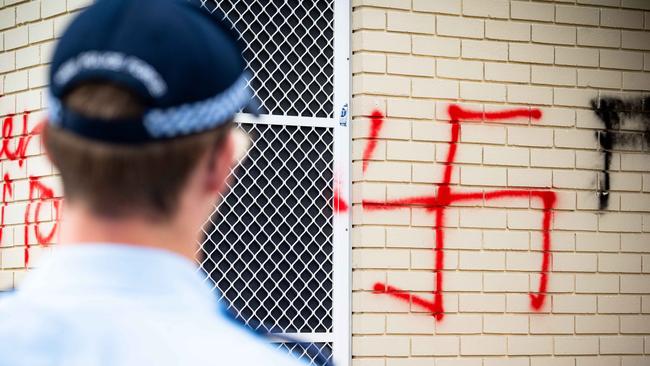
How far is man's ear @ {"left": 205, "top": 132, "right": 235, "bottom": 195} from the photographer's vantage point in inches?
45.7

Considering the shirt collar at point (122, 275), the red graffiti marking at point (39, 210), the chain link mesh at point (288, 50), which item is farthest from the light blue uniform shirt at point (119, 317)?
the red graffiti marking at point (39, 210)

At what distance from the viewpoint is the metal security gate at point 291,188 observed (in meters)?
5.68

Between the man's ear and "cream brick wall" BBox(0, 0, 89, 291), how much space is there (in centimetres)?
483

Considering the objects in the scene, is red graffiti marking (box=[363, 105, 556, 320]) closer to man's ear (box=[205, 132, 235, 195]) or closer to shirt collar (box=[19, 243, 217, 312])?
man's ear (box=[205, 132, 235, 195])

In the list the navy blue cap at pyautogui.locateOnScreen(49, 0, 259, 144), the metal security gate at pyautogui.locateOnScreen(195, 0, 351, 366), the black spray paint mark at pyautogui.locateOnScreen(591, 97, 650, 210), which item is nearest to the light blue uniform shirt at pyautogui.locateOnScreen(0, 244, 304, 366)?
the navy blue cap at pyautogui.locateOnScreen(49, 0, 259, 144)

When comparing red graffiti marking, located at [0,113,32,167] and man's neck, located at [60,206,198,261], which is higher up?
red graffiti marking, located at [0,113,32,167]

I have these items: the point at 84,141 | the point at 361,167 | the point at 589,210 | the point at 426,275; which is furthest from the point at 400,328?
the point at 84,141

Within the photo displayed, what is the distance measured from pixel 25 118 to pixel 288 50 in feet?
4.61

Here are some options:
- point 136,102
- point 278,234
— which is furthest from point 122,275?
point 278,234

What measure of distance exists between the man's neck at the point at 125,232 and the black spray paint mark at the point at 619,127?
5509 mm

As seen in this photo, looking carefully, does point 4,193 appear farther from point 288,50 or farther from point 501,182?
point 501,182

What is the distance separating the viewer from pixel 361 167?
18.9ft

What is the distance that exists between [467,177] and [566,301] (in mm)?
880

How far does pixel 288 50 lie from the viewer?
19.0 ft
